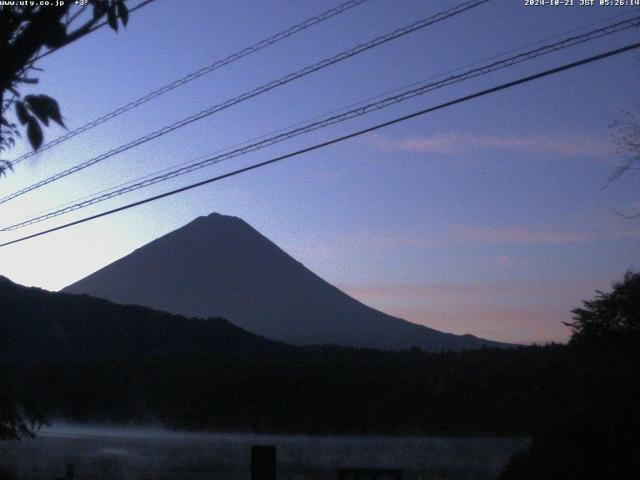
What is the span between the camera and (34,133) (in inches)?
188

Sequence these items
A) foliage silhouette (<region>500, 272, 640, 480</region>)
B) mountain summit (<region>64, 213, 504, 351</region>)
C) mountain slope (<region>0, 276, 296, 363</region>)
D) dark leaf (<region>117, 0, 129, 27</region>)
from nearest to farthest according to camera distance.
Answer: dark leaf (<region>117, 0, 129, 27</region>)
foliage silhouette (<region>500, 272, 640, 480</region>)
mountain slope (<region>0, 276, 296, 363</region>)
mountain summit (<region>64, 213, 504, 351</region>)

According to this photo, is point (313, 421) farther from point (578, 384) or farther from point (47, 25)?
point (47, 25)

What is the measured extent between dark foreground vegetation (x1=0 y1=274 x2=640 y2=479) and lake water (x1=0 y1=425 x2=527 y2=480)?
1.57 metres

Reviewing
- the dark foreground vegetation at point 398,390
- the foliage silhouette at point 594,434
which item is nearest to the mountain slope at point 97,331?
the dark foreground vegetation at point 398,390

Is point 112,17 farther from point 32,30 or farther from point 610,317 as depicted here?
point 610,317

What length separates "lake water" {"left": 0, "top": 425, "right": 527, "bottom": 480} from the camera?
80.0ft

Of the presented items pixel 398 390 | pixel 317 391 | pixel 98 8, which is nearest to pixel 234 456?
pixel 398 390

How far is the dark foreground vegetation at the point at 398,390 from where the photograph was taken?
1276 cm

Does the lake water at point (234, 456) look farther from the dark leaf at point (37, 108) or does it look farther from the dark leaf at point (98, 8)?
the dark leaf at point (37, 108)

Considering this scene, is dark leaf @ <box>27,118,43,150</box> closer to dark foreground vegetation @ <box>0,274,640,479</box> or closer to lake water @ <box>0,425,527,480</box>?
dark foreground vegetation @ <box>0,274,640,479</box>

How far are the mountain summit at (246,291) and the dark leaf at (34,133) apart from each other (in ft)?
253

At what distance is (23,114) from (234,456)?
1030 inches

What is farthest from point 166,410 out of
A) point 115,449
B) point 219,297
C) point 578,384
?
point 219,297

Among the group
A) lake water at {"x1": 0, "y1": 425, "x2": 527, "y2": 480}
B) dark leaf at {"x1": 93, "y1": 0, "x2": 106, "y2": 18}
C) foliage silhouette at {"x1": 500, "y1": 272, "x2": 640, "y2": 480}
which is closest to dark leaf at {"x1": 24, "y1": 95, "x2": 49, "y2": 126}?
dark leaf at {"x1": 93, "y1": 0, "x2": 106, "y2": 18}
